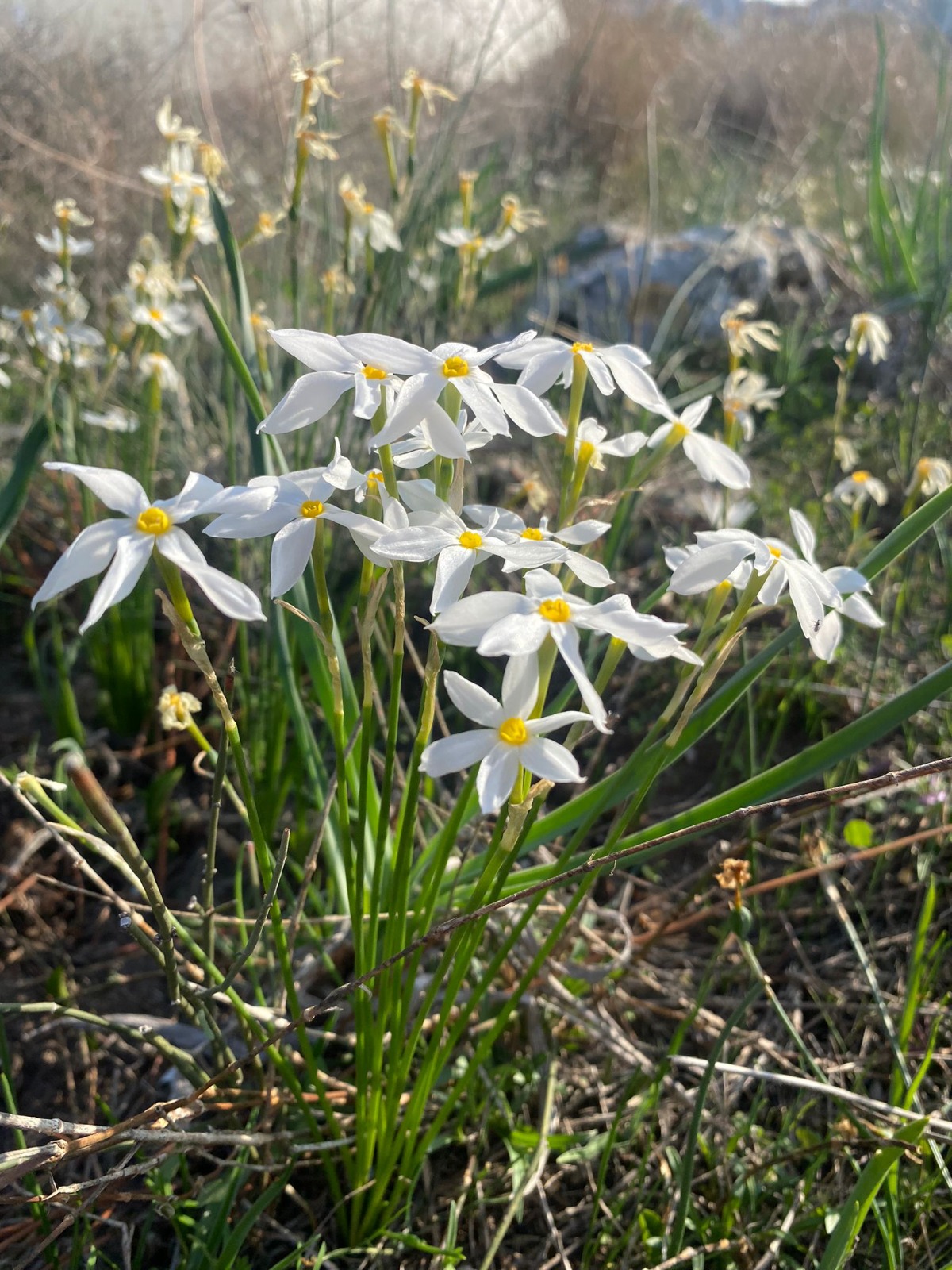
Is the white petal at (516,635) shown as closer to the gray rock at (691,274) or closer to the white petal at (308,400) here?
the white petal at (308,400)

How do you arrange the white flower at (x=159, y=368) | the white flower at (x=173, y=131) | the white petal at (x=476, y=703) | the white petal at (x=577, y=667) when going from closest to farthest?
the white petal at (x=577, y=667) < the white petal at (x=476, y=703) < the white flower at (x=173, y=131) < the white flower at (x=159, y=368)

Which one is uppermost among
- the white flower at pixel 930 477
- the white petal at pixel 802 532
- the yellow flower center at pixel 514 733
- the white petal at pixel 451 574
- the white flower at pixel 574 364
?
the white flower at pixel 574 364

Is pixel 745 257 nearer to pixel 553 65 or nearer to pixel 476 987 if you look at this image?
pixel 476 987

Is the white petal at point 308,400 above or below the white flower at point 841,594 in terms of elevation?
above

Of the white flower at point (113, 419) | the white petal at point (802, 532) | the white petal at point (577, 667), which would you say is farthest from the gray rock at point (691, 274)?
the white petal at point (577, 667)

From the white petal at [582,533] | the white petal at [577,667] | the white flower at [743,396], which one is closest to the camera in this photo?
the white petal at [577,667]

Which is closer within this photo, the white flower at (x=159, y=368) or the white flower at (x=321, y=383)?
the white flower at (x=321, y=383)

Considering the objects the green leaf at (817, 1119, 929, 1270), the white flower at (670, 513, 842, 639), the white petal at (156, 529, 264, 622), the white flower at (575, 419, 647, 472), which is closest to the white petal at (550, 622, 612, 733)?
the white flower at (670, 513, 842, 639)
